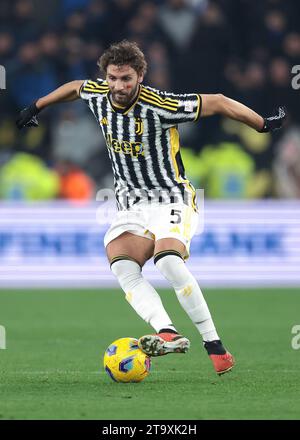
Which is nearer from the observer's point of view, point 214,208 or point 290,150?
point 214,208

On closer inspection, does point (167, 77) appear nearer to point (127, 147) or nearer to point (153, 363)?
point (153, 363)

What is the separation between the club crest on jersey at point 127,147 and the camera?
294 inches

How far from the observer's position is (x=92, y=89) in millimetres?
7645

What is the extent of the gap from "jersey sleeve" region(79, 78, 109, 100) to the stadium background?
2050 millimetres

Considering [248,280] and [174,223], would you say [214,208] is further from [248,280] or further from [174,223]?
[174,223]

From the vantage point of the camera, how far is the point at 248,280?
14.1m

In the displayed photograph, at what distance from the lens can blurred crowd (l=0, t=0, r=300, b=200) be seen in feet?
48.8

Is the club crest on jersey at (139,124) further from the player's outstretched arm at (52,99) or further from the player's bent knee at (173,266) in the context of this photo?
the player's bent knee at (173,266)

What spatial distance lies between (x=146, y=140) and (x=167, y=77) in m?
7.90
